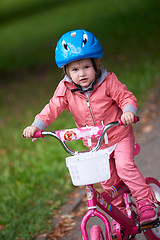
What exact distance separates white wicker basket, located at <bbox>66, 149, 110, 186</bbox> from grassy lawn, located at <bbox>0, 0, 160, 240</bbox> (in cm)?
217

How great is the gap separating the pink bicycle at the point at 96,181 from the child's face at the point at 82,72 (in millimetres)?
410

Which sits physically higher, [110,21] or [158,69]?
[110,21]

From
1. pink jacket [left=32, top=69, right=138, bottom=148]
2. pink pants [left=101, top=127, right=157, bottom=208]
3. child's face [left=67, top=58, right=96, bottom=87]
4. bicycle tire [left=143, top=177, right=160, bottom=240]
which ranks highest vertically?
child's face [left=67, top=58, right=96, bottom=87]

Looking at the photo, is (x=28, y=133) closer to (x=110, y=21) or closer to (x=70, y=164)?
(x=70, y=164)

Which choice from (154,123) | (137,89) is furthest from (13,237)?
(137,89)

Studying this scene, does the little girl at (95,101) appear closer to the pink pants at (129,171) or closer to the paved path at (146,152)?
the pink pants at (129,171)

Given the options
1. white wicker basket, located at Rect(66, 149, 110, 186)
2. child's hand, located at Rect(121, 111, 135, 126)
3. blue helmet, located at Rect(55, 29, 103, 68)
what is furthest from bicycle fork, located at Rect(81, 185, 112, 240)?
blue helmet, located at Rect(55, 29, 103, 68)

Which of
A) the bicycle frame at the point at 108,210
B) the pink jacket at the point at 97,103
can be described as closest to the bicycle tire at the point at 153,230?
the bicycle frame at the point at 108,210

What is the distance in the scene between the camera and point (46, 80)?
41.4 ft

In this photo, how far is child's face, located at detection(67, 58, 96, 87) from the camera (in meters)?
3.18

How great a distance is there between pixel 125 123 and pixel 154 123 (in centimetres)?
446

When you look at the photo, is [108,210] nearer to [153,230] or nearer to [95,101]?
[153,230]

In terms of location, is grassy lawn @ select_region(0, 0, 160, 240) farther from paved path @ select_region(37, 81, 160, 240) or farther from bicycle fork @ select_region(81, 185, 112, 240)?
bicycle fork @ select_region(81, 185, 112, 240)

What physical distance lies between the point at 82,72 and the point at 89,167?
79 cm
